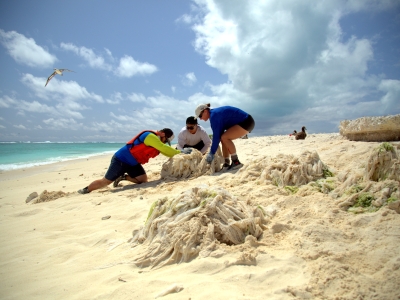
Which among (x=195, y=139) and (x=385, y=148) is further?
(x=195, y=139)

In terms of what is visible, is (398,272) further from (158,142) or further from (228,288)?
(158,142)

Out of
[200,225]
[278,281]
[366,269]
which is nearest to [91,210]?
[200,225]

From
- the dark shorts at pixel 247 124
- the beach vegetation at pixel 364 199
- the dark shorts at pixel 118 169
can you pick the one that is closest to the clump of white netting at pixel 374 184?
the beach vegetation at pixel 364 199

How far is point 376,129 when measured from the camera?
594 centimetres

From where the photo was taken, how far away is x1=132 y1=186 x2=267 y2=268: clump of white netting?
2018mm

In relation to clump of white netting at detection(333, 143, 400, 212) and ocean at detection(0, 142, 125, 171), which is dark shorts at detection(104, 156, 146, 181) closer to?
clump of white netting at detection(333, 143, 400, 212)

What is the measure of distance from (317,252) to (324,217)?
0.63 metres

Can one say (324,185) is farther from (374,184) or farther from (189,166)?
(189,166)

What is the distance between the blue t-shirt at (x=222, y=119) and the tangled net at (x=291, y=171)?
1.46 metres

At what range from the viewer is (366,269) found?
5.31ft

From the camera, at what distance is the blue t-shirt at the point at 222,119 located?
5270 millimetres

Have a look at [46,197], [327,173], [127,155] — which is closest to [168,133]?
[127,155]

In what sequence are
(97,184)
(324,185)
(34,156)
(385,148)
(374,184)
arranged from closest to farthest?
(374,184)
(385,148)
(324,185)
(97,184)
(34,156)

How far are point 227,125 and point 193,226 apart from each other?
3707 millimetres
